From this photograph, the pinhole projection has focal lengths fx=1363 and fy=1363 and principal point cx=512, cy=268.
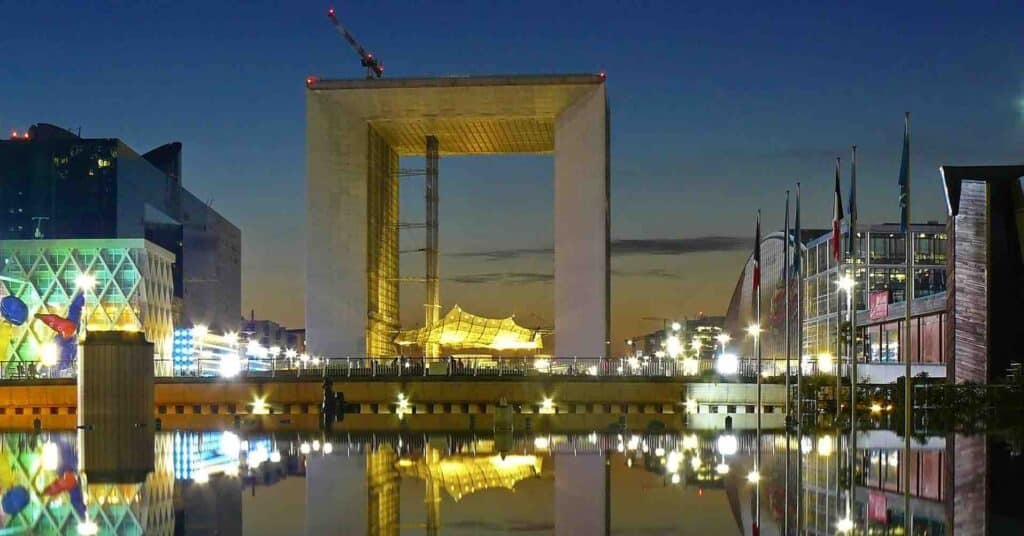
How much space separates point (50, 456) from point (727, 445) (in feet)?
63.6

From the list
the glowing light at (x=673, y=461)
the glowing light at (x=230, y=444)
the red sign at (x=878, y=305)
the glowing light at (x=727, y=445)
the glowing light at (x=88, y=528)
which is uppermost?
the red sign at (x=878, y=305)

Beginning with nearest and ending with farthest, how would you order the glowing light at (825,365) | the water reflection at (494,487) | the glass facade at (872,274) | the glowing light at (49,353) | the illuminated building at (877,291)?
the water reflection at (494,487), the glowing light at (825,365), the illuminated building at (877,291), the glass facade at (872,274), the glowing light at (49,353)

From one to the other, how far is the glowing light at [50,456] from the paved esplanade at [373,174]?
2134 inches

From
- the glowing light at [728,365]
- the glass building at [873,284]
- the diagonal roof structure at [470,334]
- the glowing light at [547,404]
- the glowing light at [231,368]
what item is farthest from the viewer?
the glass building at [873,284]

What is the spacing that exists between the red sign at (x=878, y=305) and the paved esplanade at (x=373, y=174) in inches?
865

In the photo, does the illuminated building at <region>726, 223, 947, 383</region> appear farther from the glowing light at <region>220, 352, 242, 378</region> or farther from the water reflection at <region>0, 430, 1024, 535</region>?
the water reflection at <region>0, 430, 1024, 535</region>

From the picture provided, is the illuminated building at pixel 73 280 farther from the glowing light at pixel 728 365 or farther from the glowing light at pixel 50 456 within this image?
the glowing light at pixel 50 456

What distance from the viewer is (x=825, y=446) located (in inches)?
1560

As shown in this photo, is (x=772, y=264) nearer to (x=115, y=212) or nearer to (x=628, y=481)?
(x=115, y=212)

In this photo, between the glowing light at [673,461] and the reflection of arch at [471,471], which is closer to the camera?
the reflection of arch at [471,471]

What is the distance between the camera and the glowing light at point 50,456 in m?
33.8

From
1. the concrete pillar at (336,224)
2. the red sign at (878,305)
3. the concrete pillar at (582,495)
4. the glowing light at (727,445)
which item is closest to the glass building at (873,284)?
the red sign at (878,305)

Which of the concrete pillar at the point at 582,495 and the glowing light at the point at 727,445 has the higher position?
the concrete pillar at the point at 582,495

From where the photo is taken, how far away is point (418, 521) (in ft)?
70.5
